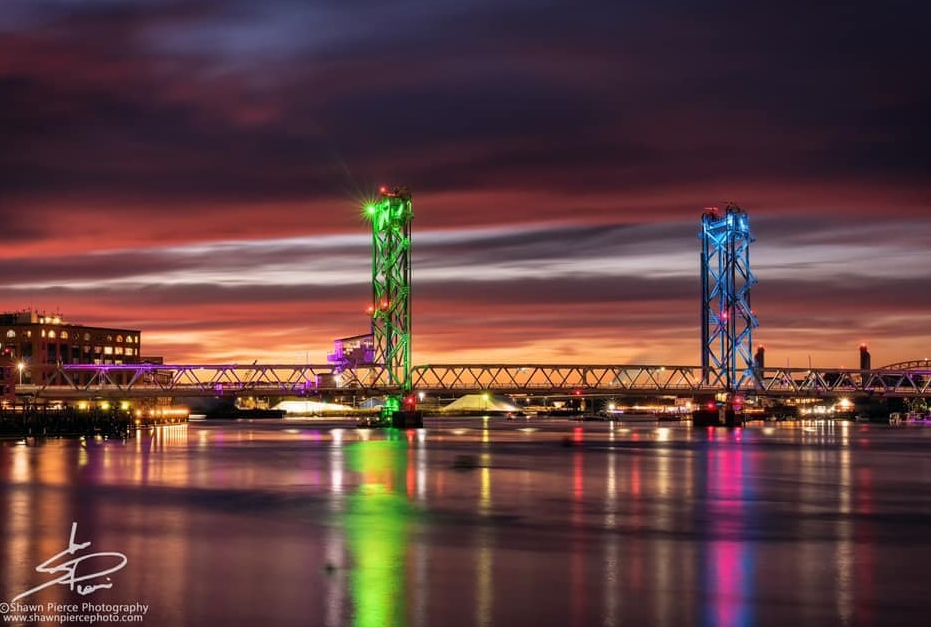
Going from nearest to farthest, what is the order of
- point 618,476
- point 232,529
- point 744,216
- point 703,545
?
1. point 703,545
2. point 232,529
3. point 618,476
4. point 744,216

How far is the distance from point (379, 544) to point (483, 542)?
266cm

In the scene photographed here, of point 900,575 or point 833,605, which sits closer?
point 833,605

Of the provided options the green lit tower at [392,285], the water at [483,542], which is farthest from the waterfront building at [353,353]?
the water at [483,542]

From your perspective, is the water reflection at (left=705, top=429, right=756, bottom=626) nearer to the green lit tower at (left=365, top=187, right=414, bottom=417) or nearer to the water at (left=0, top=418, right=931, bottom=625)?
the water at (left=0, top=418, right=931, bottom=625)

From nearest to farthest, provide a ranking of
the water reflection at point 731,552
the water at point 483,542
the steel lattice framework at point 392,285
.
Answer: the water reflection at point 731,552 → the water at point 483,542 → the steel lattice framework at point 392,285

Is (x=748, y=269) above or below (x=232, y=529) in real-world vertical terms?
above

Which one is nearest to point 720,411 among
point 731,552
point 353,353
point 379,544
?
point 353,353

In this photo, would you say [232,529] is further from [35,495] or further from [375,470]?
[375,470]

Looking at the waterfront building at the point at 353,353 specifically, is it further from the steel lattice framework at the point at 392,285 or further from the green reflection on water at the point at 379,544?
the green reflection on water at the point at 379,544

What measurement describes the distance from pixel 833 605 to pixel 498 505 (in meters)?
19.4

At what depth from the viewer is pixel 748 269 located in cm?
17512

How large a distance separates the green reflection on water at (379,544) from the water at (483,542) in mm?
89

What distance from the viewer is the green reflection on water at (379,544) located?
2041 centimetres

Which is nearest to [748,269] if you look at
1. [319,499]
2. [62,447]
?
[62,447]
